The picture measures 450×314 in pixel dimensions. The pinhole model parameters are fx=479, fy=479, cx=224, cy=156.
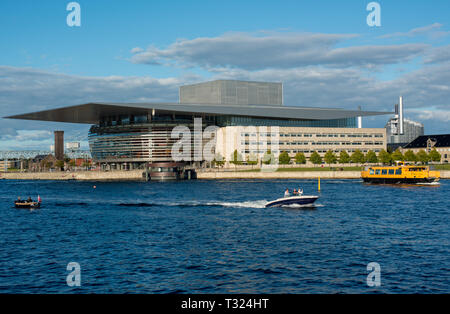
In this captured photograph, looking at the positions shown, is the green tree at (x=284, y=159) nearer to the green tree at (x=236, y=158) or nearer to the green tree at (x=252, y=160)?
the green tree at (x=252, y=160)

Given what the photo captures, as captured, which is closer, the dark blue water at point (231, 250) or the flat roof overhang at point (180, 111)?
the dark blue water at point (231, 250)

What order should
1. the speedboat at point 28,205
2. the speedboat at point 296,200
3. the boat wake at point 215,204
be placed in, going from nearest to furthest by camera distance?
the speedboat at point 296,200 < the boat wake at point 215,204 < the speedboat at point 28,205

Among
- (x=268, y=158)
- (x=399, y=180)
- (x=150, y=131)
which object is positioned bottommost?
(x=399, y=180)

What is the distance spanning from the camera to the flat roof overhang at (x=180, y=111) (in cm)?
14425

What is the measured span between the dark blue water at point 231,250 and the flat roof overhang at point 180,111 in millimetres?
101298

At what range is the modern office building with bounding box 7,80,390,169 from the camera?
152 meters

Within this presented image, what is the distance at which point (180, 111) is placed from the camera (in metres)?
148

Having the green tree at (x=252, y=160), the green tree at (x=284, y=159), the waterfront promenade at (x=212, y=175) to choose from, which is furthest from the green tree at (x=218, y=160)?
the green tree at (x=284, y=159)

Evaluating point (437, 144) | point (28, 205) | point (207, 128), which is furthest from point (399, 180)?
point (437, 144)

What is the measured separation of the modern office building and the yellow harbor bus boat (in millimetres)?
68687

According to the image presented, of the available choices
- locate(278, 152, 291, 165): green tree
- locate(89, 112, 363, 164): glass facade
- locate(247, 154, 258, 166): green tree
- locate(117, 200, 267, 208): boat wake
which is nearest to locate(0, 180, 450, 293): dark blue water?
locate(117, 200, 267, 208): boat wake

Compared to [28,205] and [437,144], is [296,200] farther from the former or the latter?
[437,144]

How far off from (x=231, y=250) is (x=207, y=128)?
138 meters

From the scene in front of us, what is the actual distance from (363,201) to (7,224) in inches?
1386
